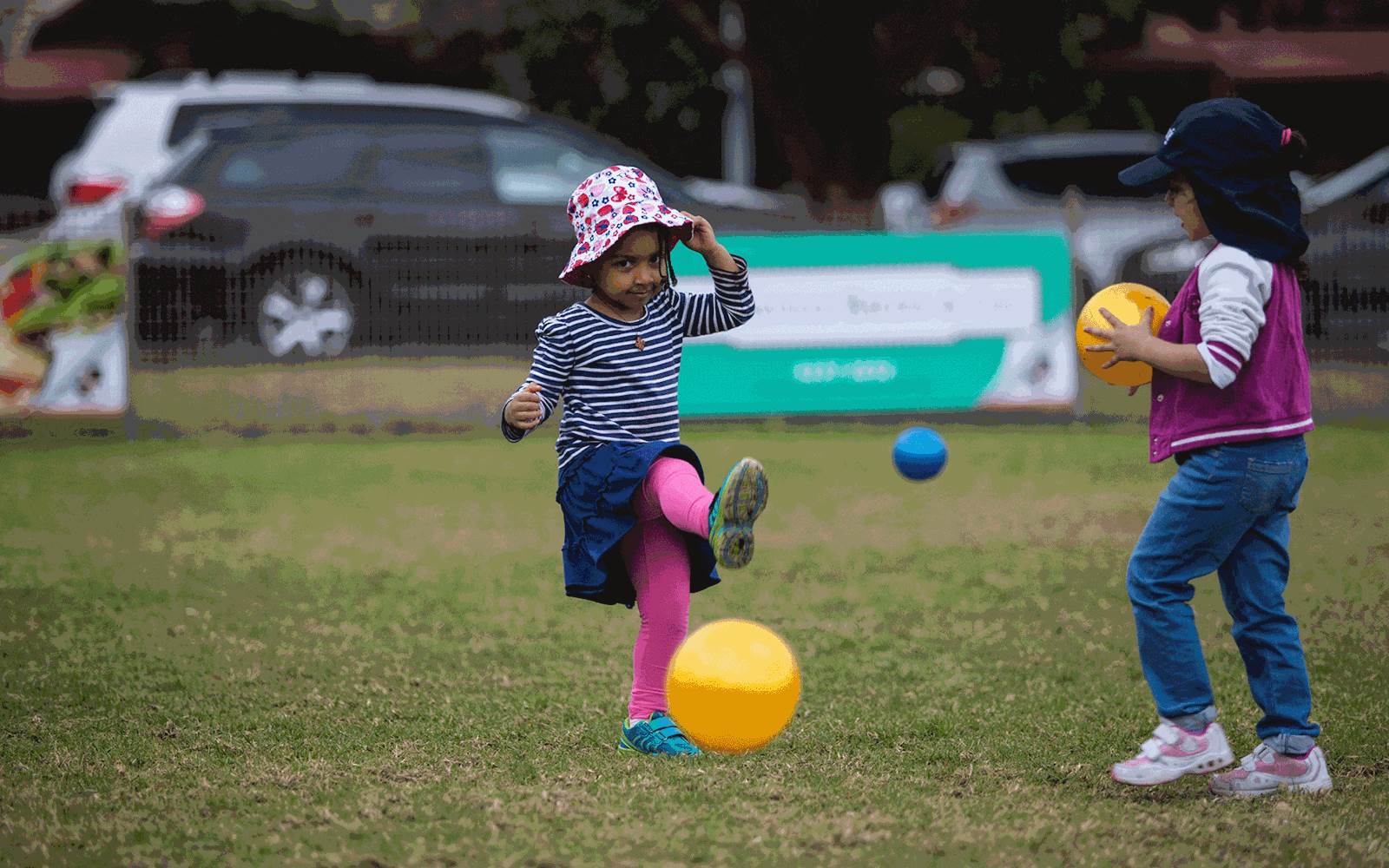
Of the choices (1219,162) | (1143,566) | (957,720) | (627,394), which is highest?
(1219,162)

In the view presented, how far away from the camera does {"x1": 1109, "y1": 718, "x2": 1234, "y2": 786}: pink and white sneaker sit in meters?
4.18

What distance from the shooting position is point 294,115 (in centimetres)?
1432

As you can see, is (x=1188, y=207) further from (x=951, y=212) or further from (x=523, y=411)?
(x=951, y=212)

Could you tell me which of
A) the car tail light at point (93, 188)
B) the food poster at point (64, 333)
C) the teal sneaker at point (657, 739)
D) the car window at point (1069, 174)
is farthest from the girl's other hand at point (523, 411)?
the car window at point (1069, 174)

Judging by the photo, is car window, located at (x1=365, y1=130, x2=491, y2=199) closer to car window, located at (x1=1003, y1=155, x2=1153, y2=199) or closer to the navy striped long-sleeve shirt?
car window, located at (x1=1003, y1=155, x2=1153, y2=199)

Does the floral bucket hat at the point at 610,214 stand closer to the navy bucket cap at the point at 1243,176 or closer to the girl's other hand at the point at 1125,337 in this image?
the girl's other hand at the point at 1125,337

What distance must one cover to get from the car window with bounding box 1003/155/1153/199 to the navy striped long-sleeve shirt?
42.5 feet

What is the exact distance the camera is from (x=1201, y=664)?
167 inches

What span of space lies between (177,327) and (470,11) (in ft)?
26.7

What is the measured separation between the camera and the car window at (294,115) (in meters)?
13.9

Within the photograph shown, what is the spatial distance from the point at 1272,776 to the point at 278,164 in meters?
11.0

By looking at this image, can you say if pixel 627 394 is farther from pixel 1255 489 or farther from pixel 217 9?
pixel 217 9

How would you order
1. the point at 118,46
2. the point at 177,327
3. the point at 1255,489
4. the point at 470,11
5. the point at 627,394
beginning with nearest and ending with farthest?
1. the point at 1255,489
2. the point at 627,394
3. the point at 177,327
4. the point at 470,11
5. the point at 118,46

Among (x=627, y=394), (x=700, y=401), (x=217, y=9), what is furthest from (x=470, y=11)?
(x=627, y=394)
